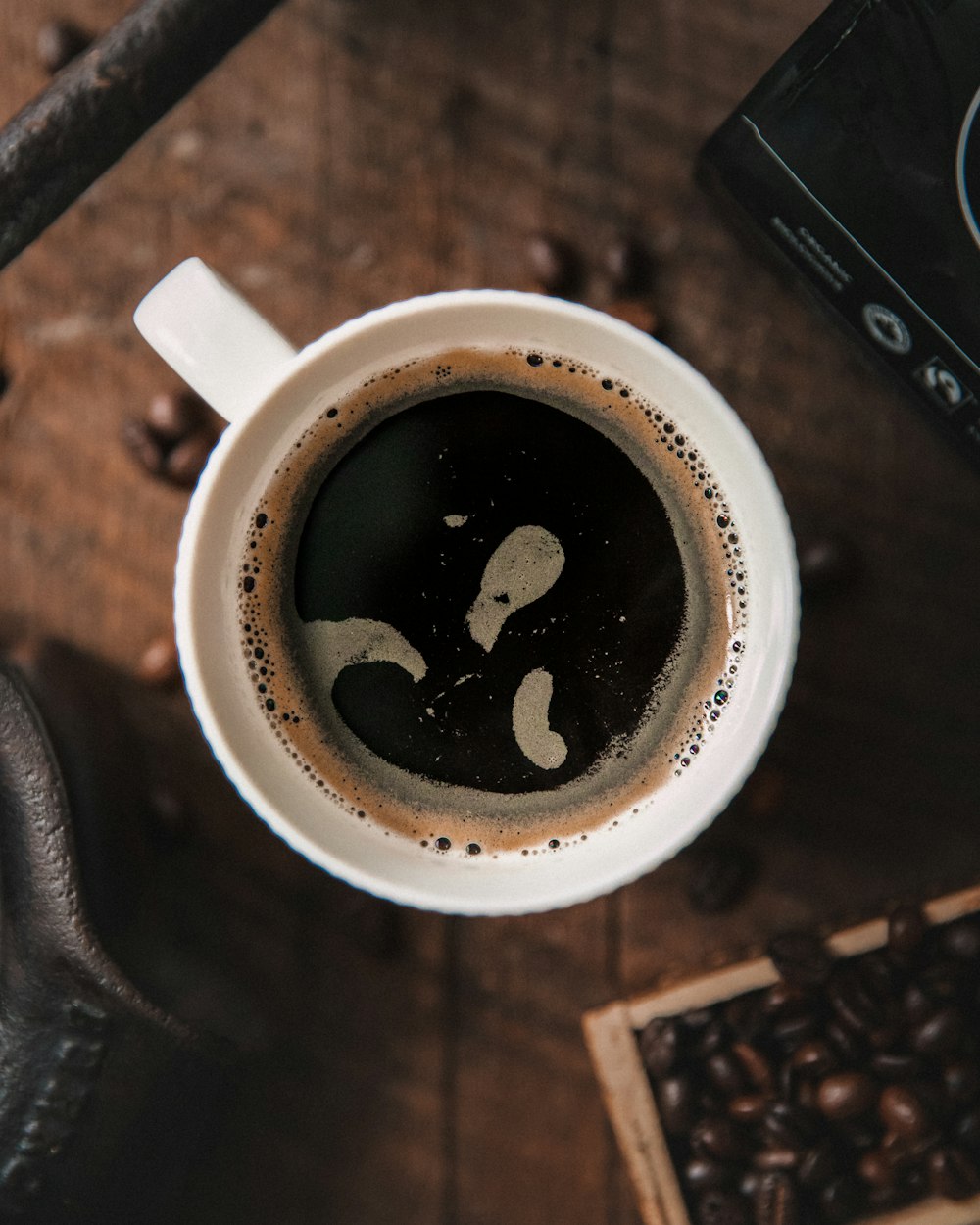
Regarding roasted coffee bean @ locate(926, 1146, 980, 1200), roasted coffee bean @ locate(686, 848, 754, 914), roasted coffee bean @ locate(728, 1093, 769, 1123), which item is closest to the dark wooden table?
roasted coffee bean @ locate(686, 848, 754, 914)

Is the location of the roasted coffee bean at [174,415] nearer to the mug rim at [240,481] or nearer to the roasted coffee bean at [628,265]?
the mug rim at [240,481]

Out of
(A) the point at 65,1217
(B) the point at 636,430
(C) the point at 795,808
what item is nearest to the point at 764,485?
Answer: (B) the point at 636,430

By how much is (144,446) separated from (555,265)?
38 cm

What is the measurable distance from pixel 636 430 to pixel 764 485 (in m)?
0.13

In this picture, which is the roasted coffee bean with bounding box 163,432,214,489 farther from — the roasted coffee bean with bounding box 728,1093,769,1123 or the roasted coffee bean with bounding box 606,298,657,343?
the roasted coffee bean with bounding box 728,1093,769,1123

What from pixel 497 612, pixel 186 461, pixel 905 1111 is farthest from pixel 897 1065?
pixel 186 461

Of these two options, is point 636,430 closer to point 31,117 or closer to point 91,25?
point 31,117

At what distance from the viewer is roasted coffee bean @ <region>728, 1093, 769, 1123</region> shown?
3.18ft

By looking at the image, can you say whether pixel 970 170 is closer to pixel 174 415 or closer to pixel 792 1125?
pixel 174 415

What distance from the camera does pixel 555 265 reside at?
3.13 ft

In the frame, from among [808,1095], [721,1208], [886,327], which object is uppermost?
[886,327]

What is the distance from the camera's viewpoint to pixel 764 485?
28.0 inches

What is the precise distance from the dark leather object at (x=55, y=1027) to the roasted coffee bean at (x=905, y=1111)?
59 cm

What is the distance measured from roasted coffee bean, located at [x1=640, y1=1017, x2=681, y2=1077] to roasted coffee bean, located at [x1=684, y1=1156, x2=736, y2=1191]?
9 centimetres
